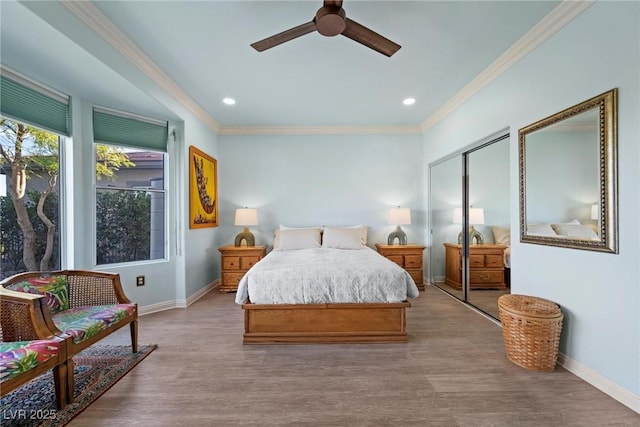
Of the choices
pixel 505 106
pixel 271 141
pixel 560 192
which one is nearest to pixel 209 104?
pixel 271 141

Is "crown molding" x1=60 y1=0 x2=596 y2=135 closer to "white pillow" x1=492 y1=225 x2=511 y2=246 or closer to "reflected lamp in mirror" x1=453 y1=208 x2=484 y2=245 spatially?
"reflected lamp in mirror" x1=453 y1=208 x2=484 y2=245

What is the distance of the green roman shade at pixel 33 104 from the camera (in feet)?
7.07

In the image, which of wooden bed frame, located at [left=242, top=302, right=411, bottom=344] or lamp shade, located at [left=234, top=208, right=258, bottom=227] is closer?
wooden bed frame, located at [left=242, top=302, right=411, bottom=344]

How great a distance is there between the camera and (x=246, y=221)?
13.9 ft

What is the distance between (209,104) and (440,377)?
13.0 ft

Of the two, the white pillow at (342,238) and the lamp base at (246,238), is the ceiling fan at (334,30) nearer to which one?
the white pillow at (342,238)

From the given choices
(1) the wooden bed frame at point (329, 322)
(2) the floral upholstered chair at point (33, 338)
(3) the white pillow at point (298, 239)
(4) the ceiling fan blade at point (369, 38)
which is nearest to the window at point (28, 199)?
(2) the floral upholstered chair at point (33, 338)

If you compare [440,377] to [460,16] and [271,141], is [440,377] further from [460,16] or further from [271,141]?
[271,141]

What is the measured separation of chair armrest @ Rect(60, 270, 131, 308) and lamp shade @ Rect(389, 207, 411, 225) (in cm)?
351

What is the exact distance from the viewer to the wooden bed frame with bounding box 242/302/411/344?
247 centimetres

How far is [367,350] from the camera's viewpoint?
7.69 ft

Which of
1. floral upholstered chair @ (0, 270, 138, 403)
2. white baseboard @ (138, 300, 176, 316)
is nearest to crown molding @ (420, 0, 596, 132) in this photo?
floral upholstered chair @ (0, 270, 138, 403)

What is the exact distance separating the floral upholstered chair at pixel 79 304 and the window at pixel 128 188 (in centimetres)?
86

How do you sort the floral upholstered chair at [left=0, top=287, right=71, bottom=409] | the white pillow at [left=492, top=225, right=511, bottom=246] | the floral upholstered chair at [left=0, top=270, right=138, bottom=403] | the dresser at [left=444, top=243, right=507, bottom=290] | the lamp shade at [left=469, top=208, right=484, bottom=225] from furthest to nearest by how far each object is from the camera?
the lamp shade at [left=469, top=208, right=484, bottom=225]
the dresser at [left=444, top=243, right=507, bottom=290]
the white pillow at [left=492, top=225, right=511, bottom=246]
the floral upholstered chair at [left=0, top=270, right=138, bottom=403]
the floral upholstered chair at [left=0, top=287, right=71, bottom=409]
